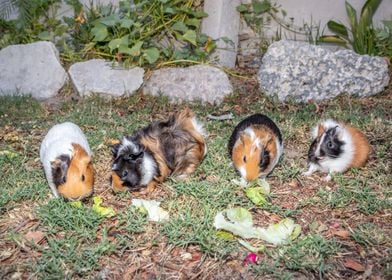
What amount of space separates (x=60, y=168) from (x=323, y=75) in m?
3.76

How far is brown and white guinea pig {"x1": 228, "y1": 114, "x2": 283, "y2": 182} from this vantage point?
3.66 meters

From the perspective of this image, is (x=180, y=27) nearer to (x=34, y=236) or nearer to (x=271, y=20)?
(x=271, y=20)

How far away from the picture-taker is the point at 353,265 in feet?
9.85

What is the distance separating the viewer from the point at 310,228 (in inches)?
133

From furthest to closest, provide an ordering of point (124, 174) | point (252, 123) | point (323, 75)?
point (323, 75) < point (252, 123) < point (124, 174)

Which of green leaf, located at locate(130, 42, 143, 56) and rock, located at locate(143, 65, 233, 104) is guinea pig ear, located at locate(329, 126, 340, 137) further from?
green leaf, located at locate(130, 42, 143, 56)

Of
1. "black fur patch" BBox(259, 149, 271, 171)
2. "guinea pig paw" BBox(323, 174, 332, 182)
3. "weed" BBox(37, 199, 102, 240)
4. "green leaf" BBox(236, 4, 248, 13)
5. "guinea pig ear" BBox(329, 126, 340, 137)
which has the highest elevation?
"green leaf" BBox(236, 4, 248, 13)

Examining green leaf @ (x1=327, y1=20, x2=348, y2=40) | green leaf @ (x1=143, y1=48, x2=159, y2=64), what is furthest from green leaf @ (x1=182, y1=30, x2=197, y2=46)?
green leaf @ (x1=327, y1=20, x2=348, y2=40)

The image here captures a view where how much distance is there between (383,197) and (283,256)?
4.06ft

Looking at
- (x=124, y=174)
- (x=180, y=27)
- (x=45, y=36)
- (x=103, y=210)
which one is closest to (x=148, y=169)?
(x=124, y=174)

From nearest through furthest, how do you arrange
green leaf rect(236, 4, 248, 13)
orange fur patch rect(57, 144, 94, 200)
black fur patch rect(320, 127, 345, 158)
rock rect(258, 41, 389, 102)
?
orange fur patch rect(57, 144, 94, 200), black fur patch rect(320, 127, 345, 158), rock rect(258, 41, 389, 102), green leaf rect(236, 4, 248, 13)

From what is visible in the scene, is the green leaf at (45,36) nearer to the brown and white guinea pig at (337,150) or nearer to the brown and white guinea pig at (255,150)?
the brown and white guinea pig at (255,150)

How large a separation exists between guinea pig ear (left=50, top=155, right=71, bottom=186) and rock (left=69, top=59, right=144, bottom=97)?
8.34 feet

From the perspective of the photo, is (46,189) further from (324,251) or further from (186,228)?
(324,251)
